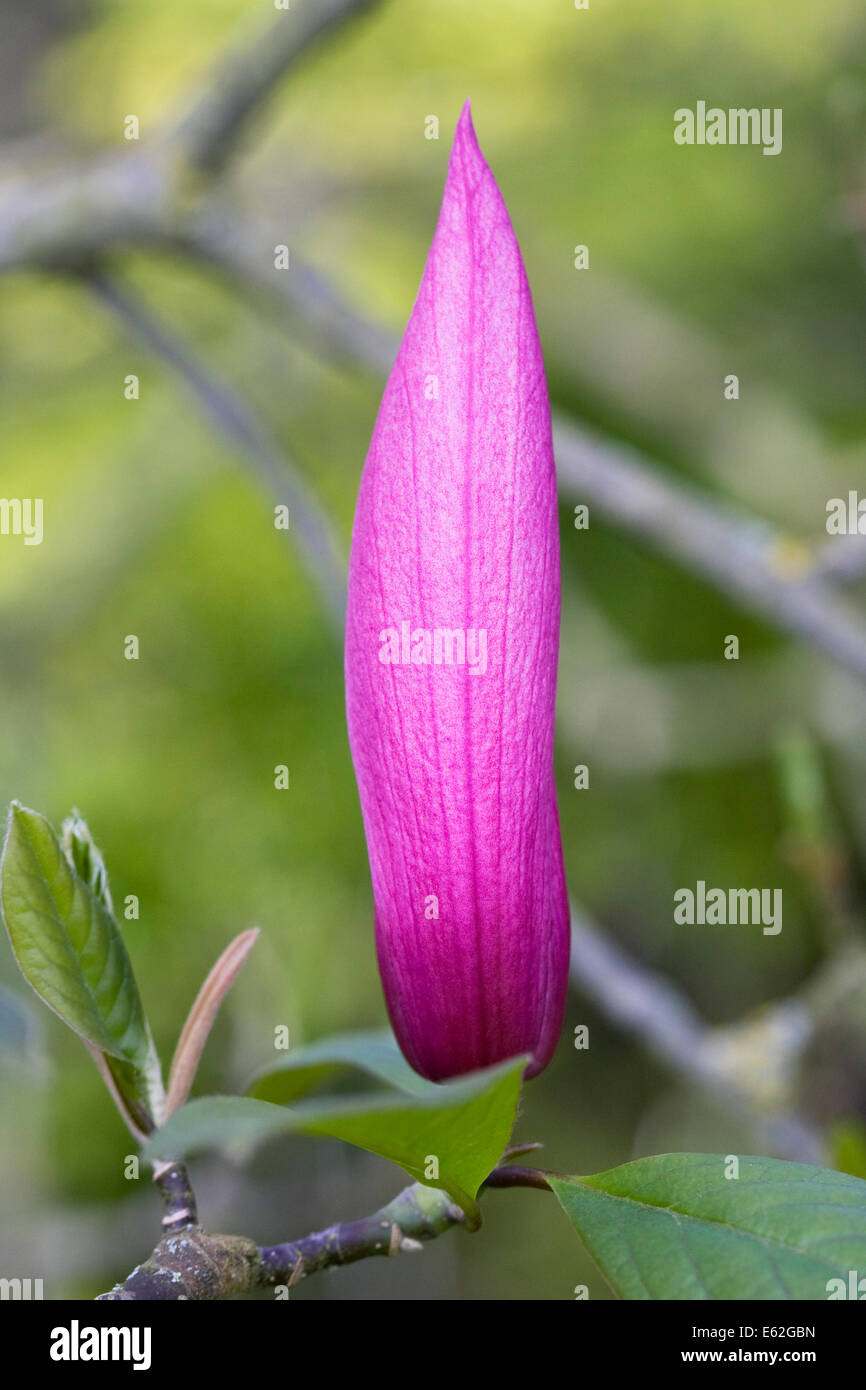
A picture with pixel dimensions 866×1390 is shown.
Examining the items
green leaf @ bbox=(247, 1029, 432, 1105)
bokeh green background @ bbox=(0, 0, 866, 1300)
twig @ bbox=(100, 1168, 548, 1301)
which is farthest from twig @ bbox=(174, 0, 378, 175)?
twig @ bbox=(100, 1168, 548, 1301)

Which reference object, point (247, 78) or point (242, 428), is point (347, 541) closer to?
point (242, 428)

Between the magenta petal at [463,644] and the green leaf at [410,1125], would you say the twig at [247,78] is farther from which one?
the green leaf at [410,1125]

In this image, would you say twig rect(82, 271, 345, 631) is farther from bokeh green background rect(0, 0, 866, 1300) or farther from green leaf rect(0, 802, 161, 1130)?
green leaf rect(0, 802, 161, 1130)

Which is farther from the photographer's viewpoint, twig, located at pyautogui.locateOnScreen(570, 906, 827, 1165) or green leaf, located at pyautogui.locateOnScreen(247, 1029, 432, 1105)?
twig, located at pyautogui.locateOnScreen(570, 906, 827, 1165)

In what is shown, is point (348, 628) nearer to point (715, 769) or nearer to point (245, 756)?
point (245, 756)

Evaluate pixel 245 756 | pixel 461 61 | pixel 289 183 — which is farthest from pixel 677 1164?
pixel 289 183

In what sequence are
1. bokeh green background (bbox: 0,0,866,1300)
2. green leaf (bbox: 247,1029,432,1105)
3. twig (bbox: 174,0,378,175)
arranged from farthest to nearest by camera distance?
1. bokeh green background (bbox: 0,0,866,1300)
2. twig (bbox: 174,0,378,175)
3. green leaf (bbox: 247,1029,432,1105)
